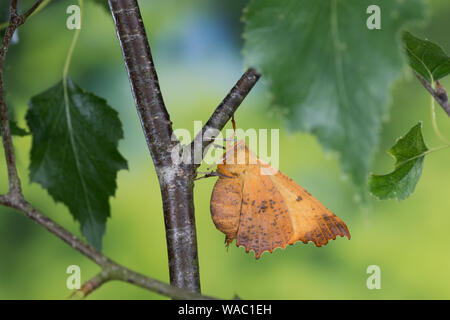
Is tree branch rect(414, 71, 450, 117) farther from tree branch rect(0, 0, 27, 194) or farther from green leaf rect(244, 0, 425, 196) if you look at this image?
tree branch rect(0, 0, 27, 194)

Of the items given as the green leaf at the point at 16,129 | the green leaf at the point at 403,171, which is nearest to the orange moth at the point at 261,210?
the green leaf at the point at 403,171

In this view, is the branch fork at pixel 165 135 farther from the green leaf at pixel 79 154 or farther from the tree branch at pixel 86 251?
the green leaf at pixel 79 154

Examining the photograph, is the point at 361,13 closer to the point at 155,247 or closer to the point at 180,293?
the point at 180,293

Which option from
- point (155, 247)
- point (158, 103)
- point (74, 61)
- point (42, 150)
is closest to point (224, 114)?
point (158, 103)

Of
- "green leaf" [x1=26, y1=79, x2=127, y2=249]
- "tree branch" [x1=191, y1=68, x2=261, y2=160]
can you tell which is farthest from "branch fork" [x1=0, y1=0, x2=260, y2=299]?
"green leaf" [x1=26, y1=79, x2=127, y2=249]

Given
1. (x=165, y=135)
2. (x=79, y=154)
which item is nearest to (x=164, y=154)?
(x=165, y=135)

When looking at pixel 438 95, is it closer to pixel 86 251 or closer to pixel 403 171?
pixel 403 171
